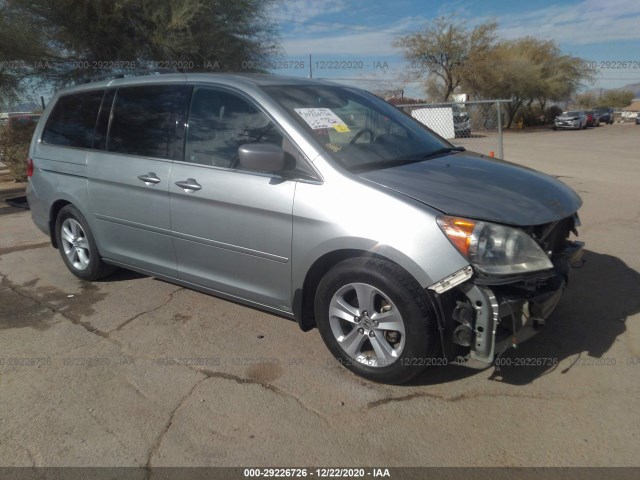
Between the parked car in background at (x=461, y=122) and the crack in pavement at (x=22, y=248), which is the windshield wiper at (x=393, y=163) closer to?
the crack in pavement at (x=22, y=248)

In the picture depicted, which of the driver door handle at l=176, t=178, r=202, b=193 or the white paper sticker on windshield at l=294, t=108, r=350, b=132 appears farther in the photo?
the driver door handle at l=176, t=178, r=202, b=193

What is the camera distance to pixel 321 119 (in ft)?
11.3

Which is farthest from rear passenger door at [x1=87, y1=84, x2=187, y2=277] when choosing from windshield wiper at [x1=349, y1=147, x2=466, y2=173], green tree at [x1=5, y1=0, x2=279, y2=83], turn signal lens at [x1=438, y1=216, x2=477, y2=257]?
green tree at [x1=5, y1=0, x2=279, y2=83]

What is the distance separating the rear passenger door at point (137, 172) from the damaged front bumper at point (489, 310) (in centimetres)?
220

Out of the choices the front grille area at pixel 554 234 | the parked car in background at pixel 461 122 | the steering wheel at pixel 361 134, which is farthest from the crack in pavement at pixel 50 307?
the parked car in background at pixel 461 122

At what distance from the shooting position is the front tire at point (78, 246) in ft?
15.3

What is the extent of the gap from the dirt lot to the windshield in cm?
139

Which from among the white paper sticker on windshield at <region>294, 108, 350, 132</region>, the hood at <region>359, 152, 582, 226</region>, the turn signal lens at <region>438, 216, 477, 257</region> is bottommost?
the turn signal lens at <region>438, 216, 477, 257</region>

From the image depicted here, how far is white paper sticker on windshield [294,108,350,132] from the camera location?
11.0 feet

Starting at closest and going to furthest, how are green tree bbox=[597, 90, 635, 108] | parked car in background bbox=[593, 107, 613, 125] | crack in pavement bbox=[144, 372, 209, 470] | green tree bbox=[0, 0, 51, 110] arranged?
crack in pavement bbox=[144, 372, 209, 470] < green tree bbox=[0, 0, 51, 110] < parked car in background bbox=[593, 107, 613, 125] < green tree bbox=[597, 90, 635, 108]

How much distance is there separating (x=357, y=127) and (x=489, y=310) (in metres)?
1.68

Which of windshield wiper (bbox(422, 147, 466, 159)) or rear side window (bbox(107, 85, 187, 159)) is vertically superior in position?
rear side window (bbox(107, 85, 187, 159))

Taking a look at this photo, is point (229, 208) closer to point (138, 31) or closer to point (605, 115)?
point (138, 31)

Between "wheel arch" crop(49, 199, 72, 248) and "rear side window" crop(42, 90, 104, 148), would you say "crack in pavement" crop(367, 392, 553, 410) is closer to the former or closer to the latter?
"rear side window" crop(42, 90, 104, 148)
